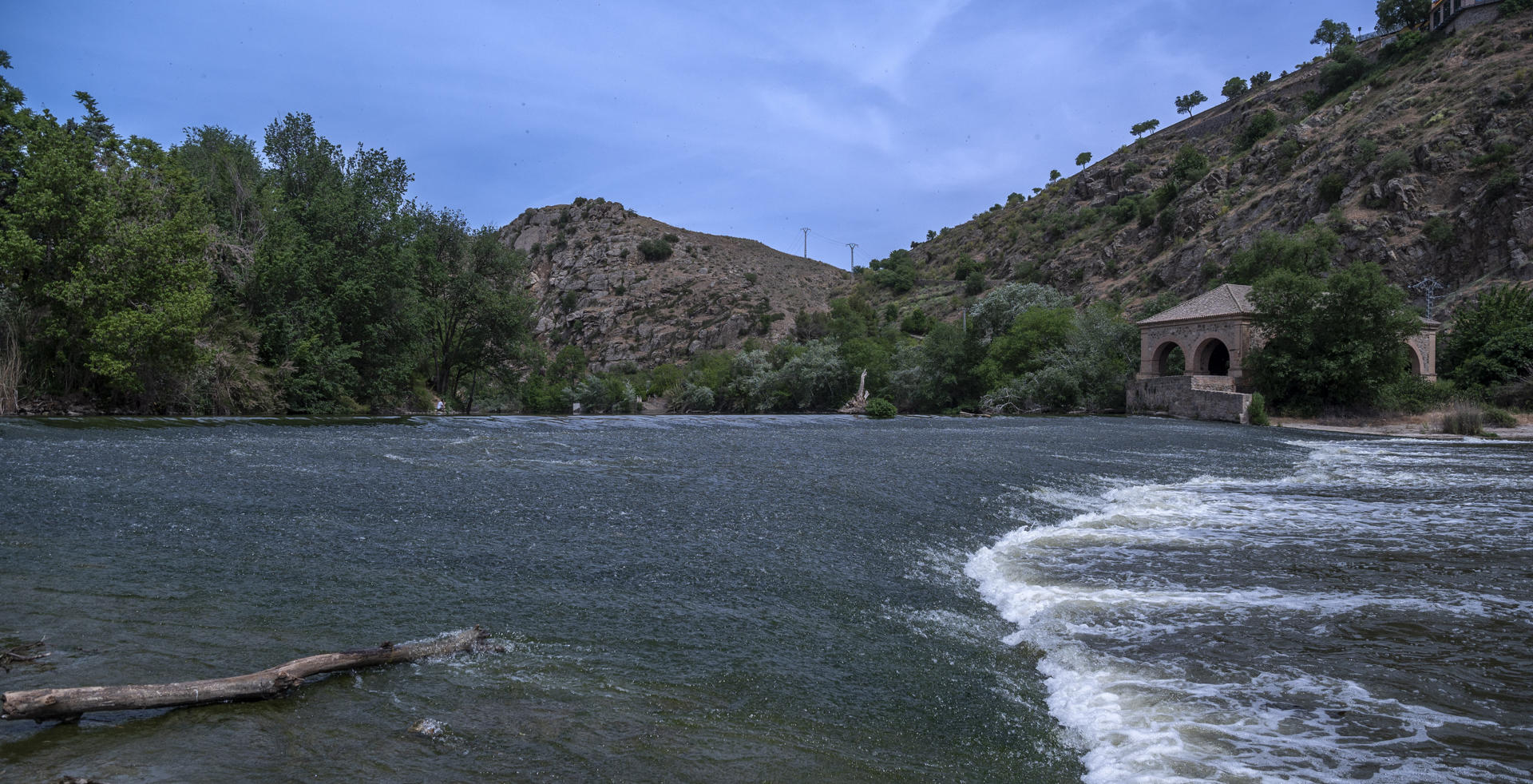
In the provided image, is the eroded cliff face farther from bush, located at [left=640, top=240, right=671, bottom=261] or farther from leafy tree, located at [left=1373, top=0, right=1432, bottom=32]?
leafy tree, located at [left=1373, top=0, right=1432, bottom=32]

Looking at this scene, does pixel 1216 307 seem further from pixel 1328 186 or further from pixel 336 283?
pixel 336 283

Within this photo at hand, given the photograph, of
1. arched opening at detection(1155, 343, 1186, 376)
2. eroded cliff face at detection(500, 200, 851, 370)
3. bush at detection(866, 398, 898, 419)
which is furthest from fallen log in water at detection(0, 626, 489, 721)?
eroded cliff face at detection(500, 200, 851, 370)

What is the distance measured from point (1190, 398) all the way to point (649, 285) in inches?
2847

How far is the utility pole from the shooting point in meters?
44.5

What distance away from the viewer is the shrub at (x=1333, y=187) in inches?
2309

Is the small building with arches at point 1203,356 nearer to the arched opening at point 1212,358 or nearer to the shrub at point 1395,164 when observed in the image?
the arched opening at point 1212,358

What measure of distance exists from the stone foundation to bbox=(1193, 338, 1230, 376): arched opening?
97 centimetres

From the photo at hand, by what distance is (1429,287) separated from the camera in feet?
155

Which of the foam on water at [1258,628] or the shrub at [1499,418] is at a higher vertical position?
the shrub at [1499,418]

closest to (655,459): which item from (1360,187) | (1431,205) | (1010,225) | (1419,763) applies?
(1419,763)

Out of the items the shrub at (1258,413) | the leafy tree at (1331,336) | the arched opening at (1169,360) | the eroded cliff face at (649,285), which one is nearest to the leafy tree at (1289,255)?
the arched opening at (1169,360)

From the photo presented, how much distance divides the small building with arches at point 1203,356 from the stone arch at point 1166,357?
47 mm

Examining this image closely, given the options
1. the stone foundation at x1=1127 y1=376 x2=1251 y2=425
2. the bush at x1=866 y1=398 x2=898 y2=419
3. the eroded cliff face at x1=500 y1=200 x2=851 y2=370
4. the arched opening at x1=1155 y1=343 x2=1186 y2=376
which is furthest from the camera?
the eroded cliff face at x1=500 y1=200 x2=851 y2=370

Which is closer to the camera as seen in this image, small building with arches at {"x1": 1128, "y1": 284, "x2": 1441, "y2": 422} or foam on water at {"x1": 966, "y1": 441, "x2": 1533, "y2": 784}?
foam on water at {"x1": 966, "y1": 441, "x2": 1533, "y2": 784}
